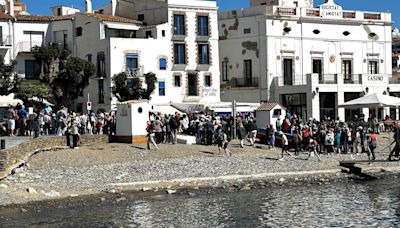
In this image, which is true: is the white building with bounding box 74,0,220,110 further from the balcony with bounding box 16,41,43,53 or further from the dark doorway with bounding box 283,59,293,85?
the dark doorway with bounding box 283,59,293,85

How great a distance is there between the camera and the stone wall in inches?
1225

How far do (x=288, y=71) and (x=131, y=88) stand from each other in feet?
49.5

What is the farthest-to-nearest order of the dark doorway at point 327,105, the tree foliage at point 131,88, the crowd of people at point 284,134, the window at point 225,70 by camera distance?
the window at point 225,70
the dark doorway at point 327,105
the tree foliage at point 131,88
the crowd of people at point 284,134

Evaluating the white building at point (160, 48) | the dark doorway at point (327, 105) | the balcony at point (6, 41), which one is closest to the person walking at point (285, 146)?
the white building at point (160, 48)

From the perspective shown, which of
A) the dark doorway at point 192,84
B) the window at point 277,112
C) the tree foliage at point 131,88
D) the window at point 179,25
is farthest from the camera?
the dark doorway at point 192,84

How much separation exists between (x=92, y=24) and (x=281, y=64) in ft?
52.5

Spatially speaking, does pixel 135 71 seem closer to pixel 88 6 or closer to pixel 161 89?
pixel 161 89

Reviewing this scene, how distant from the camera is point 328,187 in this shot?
114 feet

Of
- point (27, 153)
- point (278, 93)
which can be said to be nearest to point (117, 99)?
point (278, 93)

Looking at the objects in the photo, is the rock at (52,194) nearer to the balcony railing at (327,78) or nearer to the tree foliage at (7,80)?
the tree foliage at (7,80)

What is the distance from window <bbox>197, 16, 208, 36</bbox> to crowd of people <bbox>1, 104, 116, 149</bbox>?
18.5 metres

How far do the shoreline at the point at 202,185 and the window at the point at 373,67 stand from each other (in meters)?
29.7

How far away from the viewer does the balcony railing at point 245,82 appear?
62.2m

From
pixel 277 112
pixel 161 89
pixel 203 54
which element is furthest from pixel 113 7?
pixel 277 112
